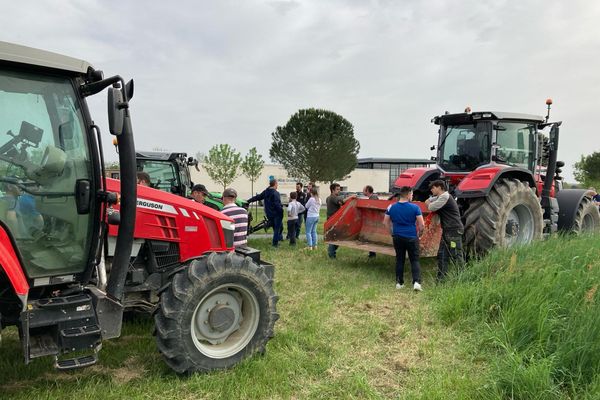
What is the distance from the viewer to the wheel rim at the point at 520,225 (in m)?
7.38

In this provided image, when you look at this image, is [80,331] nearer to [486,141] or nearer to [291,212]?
[486,141]

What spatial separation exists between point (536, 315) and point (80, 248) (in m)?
3.86

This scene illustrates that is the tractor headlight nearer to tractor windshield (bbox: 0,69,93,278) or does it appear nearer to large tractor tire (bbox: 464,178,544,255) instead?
tractor windshield (bbox: 0,69,93,278)

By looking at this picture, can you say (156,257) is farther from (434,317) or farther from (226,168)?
(226,168)

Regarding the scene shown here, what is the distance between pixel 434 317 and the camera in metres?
5.15

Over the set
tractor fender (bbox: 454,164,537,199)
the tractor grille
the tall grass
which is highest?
tractor fender (bbox: 454,164,537,199)

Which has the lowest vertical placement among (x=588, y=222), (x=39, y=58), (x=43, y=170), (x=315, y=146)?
(x=588, y=222)

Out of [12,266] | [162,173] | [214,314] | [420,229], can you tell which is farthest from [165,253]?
[162,173]

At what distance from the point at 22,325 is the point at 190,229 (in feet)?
5.08

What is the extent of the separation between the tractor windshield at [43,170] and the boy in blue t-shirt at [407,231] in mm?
4334

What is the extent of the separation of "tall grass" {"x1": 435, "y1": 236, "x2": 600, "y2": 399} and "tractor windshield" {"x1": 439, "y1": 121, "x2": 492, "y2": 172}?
229 centimetres

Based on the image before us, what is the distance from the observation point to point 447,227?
21.7ft

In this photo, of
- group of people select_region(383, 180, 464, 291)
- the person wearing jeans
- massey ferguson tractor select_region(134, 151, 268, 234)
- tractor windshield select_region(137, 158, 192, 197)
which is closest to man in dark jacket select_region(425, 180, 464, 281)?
group of people select_region(383, 180, 464, 291)

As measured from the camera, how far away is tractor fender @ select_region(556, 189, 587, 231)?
881 centimetres
